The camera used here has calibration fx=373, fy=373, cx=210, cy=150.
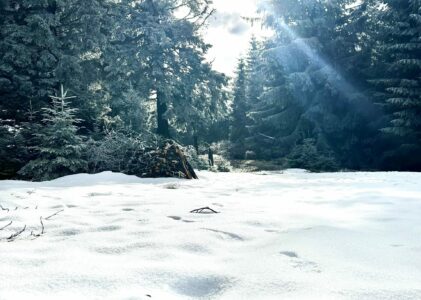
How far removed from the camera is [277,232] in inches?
99.5

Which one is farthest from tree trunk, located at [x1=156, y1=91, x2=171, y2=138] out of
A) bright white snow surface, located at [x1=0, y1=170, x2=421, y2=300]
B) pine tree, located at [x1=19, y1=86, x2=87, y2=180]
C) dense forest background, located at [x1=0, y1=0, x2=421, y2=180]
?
bright white snow surface, located at [x1=0, y1=170, x2=421, y2=300]

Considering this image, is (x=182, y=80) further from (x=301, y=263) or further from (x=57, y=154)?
(x=301, y=263)

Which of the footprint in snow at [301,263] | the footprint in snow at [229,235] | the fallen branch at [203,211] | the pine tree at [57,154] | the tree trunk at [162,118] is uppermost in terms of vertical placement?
the tree trunk at [162,118]

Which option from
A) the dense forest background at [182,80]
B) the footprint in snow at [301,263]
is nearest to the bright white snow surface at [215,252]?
the footprint in snow at [301,263]

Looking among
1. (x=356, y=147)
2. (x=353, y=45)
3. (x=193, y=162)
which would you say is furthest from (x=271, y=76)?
(x=193, y=162)

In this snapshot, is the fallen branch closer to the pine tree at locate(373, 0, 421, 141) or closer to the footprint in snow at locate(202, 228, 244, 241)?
the footprint in snow at locate(202, 228, 244, 241)

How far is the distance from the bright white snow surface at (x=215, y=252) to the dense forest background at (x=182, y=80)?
555cm

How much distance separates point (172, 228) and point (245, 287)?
1.15 m

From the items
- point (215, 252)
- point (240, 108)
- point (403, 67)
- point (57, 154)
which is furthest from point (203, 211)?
point (240, 108)

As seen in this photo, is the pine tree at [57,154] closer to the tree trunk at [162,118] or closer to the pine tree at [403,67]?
the tree trunk at [162,118]

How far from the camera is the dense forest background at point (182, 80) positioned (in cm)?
1061

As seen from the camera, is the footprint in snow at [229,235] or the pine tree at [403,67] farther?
the pine tree at [403,67]

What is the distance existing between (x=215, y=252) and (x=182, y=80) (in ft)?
51.7

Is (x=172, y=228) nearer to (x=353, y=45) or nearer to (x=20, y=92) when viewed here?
(x=20, y=92)
